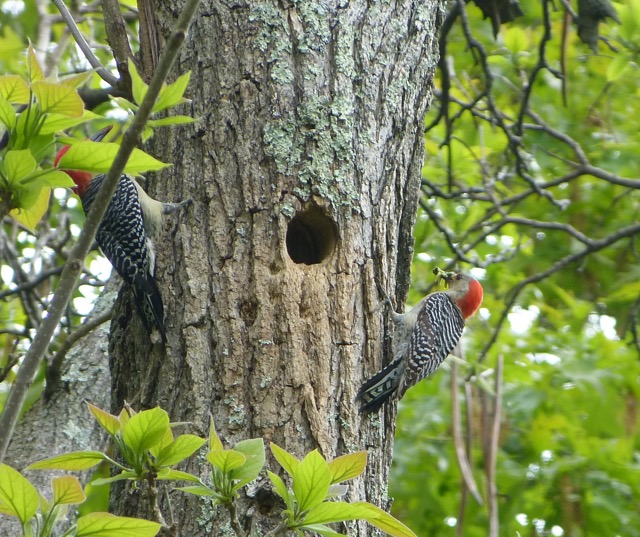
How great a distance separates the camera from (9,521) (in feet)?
13.7

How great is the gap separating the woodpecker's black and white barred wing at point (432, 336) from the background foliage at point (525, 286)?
15.2 inches

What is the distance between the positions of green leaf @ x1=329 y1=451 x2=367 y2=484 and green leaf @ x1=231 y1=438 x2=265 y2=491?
19 cm

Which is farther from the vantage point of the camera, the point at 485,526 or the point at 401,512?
the point at 401,512

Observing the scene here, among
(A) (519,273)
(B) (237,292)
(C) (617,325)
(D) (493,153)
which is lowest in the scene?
(B) (237,292)

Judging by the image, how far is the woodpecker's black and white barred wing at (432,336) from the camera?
446 centimetres

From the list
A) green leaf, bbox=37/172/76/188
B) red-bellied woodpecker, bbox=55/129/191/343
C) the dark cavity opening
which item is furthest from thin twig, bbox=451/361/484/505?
green leaf, bbox=37/172/76/188

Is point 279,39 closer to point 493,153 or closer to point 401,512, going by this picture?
point 493,153

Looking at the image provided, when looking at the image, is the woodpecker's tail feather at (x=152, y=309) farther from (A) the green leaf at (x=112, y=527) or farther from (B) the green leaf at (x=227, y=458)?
(A) the green leaf at (x=112, y=527)

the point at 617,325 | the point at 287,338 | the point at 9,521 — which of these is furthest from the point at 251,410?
the point at 617,325

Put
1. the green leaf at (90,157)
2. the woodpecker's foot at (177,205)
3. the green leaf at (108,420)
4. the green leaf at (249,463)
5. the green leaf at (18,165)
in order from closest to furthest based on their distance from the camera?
the green leaf at (18,165) → the green leaf at (90,157) → the green leaf at (108,420) → the green leaf at (249,463) → the woodpecker's foot at (177,205)

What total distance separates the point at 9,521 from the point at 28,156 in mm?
2940

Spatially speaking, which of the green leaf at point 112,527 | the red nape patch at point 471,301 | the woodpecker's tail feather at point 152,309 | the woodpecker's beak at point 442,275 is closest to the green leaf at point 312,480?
the green leaf at point 112,527

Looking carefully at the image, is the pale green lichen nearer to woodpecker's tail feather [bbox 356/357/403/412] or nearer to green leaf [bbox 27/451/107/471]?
woodpecker's tail feather [bbox 356/357/403/412]

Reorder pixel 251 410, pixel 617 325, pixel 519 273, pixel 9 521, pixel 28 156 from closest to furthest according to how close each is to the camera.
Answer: pixel 28 156
pixel 251 410
pixel 9 521
pixel 617 325
pixel 519 273
